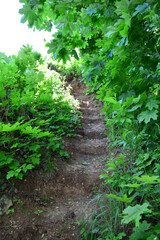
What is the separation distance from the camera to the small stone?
194 centimetres

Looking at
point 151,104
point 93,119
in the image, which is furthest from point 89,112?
point 151,104

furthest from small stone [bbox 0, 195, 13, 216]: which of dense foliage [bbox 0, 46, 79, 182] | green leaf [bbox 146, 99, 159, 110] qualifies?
green leaf [bbox 146, 99, 159, 110]

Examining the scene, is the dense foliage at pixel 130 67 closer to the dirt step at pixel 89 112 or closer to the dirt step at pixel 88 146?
the dirt step at pixel 88 146

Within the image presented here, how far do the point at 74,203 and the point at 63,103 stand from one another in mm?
2919

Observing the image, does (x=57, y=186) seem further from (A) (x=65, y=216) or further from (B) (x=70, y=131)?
(B) (x=70, y=131)

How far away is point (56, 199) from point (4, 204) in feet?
2.01

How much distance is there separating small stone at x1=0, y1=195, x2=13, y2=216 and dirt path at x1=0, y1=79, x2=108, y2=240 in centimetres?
7

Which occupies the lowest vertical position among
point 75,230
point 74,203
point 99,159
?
point 75,230

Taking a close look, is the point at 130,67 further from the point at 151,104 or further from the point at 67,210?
the point at 67,210

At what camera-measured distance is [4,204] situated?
6.49 ft

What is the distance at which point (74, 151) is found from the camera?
3.28 metres

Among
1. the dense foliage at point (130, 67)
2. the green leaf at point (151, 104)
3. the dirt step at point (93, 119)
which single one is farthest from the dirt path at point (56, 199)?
the dirt step at point (93, 119)

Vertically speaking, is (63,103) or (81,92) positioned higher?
(81,92)

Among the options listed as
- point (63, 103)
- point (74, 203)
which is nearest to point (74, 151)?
point (74, 203)
